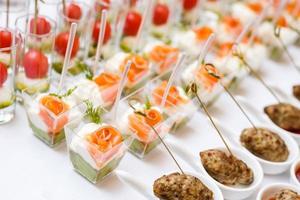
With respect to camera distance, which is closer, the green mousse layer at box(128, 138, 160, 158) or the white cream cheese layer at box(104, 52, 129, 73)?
the green mousse layer at box(128, 138, 160, 158)

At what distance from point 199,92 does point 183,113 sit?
15cm

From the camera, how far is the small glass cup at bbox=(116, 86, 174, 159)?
5.75 feet

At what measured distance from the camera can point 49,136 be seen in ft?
5.70

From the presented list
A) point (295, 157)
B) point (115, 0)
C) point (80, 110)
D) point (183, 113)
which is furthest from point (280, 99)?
point (80, 110)

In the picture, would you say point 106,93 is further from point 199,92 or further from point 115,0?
point 115,0

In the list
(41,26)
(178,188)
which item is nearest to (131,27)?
(41,26)

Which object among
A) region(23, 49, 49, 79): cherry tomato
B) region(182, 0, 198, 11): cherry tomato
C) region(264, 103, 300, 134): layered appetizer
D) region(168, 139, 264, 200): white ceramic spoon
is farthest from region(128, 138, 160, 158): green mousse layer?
region(182, 0, 198, 11): cherry tomato

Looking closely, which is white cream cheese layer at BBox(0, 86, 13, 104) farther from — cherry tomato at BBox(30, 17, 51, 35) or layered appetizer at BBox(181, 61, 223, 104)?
layered appetizer at BBox(181, 61, 223, 104)

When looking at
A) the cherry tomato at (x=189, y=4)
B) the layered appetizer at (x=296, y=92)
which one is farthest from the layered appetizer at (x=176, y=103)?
the cherry tomato at (x=189, y=4)

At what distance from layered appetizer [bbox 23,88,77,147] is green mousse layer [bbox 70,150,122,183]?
114 millimetres

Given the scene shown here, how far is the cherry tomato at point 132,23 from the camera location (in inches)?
92.1

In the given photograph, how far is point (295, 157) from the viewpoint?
194 centimetres

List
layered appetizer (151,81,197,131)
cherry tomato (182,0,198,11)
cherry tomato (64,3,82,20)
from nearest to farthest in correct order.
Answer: layered appetizer (151,81,197,131)
cherry tomato (64,3,82,20)
cherry tomato (182,0,198,11)

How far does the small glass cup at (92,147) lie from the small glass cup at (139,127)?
0.20 feet
